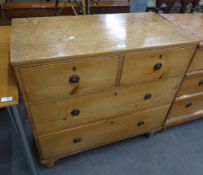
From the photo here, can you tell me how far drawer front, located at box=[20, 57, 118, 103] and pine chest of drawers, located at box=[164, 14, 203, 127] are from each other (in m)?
0.58

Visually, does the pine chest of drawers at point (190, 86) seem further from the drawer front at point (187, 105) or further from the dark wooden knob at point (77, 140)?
the dark wooden knob at point (77, 140)

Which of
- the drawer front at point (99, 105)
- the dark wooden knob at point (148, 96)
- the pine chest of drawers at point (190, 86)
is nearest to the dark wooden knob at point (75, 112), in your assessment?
the drawer front at point (99, 105)

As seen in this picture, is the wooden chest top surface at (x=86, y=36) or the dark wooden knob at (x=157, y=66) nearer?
the wooden chest top surface at (x=86, y=36)

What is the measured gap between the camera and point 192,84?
4.41 ft

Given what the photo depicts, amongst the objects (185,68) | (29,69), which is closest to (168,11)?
(185,68)

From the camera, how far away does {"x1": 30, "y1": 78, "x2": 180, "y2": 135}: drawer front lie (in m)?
0.99

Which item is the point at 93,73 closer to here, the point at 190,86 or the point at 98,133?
the point at 98,133

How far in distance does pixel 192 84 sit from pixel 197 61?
0.22 meters

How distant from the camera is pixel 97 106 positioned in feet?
3.56

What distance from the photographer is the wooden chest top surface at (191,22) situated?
1158 millimetres

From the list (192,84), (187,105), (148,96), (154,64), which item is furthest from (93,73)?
(187,105)

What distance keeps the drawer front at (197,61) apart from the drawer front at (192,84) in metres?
0.05

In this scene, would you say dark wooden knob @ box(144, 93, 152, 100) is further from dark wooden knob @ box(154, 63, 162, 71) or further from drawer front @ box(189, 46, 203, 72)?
drawer front @ box(189, 46, 203, 72)

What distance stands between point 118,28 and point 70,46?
353mm
